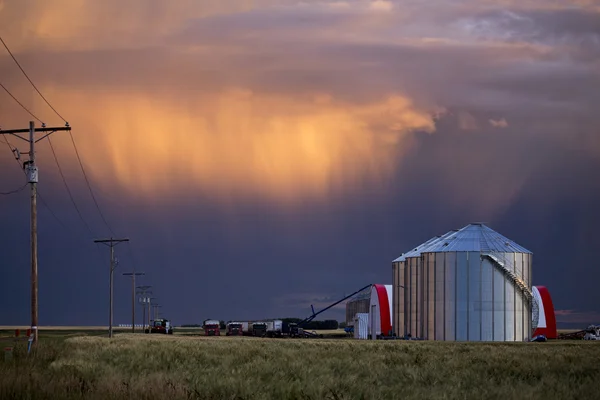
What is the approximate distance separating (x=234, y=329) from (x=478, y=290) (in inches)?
2557

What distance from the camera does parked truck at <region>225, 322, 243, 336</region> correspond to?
14812 cm

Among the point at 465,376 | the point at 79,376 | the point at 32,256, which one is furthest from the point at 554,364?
the point at 32,256

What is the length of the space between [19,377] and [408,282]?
86.1 meters

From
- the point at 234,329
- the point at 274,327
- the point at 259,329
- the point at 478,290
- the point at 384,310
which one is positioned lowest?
the point at 234,329

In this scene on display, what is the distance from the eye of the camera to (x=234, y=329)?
149125 millimetres

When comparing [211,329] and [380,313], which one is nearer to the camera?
[380,313]

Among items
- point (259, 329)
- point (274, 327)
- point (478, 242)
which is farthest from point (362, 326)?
point (478, 242)

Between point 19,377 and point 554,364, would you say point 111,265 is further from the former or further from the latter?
point 19,377

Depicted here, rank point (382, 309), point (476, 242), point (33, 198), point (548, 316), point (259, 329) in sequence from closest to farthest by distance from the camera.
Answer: point (33, 198) < point (476, 242) < point (548, 316) < point (382, 309) < point (259, 329)

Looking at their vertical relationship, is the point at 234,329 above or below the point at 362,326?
below

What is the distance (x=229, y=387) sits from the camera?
23.3 meters

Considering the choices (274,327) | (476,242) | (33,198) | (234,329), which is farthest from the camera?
(234,329)

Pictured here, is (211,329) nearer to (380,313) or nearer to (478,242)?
(380,313)

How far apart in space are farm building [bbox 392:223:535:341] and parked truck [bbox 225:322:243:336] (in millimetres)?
57280
